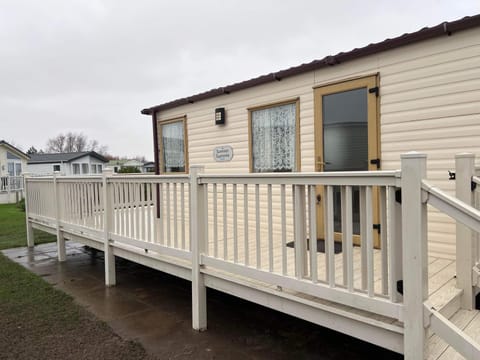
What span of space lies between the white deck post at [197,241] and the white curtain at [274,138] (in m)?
1.71

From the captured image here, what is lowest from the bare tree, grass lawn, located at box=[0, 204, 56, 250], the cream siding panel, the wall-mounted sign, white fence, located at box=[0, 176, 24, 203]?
grass lawn, located at box=[0, 204, 56, 250]

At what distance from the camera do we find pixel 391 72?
3.44 meters

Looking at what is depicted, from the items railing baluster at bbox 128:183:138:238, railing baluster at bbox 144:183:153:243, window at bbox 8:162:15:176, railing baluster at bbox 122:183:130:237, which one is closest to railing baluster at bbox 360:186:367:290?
railing baluster at bbox 144:183:153:243

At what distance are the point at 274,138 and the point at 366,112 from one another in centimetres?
132

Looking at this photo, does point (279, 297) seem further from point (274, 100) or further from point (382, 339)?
point (274, 100)

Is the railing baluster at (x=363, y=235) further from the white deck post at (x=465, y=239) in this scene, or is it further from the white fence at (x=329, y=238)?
the white deck post at (x=465, y=239)

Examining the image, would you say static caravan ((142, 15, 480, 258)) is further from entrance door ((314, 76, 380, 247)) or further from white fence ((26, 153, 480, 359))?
white fence ((26, 153, 480, 359))

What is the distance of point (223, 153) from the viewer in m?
5.25

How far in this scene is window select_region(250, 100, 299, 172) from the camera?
Answer: 14.4ft

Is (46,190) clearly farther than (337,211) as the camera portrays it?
Yes

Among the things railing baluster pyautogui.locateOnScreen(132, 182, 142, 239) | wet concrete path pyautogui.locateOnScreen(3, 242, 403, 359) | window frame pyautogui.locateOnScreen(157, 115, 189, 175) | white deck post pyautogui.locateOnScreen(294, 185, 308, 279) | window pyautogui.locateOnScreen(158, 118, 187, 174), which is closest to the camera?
white deck post pyautogui.locateOnScreen(294, 185, 308, 279)

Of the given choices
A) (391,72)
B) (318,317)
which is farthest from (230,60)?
A: (318,317)

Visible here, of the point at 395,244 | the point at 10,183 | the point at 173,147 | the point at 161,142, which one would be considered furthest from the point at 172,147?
the point at 10,183

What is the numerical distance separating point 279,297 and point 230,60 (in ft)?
37.1
